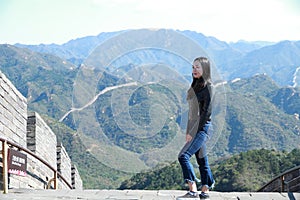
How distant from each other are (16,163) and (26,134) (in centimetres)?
215

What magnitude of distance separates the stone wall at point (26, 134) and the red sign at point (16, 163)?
187 mm

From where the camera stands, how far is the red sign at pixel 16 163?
6349 mm

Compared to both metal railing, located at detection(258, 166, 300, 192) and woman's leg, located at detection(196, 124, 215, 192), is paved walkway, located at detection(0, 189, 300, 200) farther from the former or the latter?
metal railing, located at detection(258, 166, 300, 192)

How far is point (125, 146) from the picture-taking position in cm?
845

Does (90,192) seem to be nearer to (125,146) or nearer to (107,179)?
(125,146)

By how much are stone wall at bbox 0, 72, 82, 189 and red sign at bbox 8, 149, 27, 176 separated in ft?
0.61

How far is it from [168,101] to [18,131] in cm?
270

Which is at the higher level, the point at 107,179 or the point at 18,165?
the point at 18,165

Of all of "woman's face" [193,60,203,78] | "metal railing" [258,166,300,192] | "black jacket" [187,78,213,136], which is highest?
"woman's face" [193,60,203,78]

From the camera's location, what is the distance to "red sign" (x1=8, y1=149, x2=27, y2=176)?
20.8 ft

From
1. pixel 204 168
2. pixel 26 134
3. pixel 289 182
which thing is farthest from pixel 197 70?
pixel 26 134

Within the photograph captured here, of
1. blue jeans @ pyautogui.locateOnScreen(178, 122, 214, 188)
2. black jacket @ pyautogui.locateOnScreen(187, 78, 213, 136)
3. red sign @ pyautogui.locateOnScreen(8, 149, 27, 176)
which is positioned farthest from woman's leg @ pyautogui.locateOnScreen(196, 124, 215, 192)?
red sign @ pyautogui.locateOnScreen(8, 149, 27, 176)

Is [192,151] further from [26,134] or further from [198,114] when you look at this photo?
[26,134]

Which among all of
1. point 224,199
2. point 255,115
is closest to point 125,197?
point 224,199
